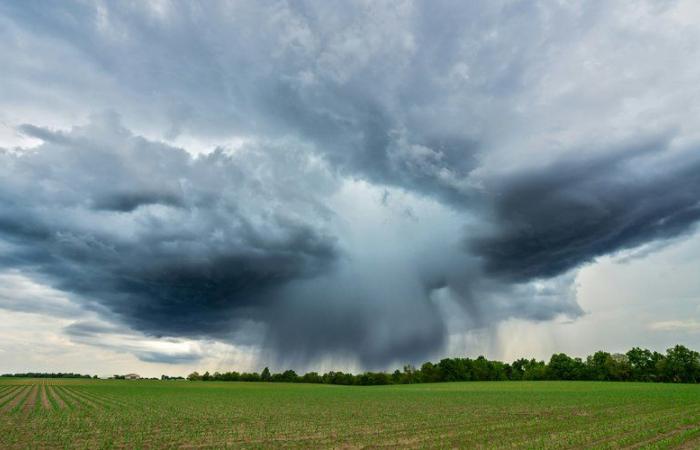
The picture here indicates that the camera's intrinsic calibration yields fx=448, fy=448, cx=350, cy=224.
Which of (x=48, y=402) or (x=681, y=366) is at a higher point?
(x=681, y=366)

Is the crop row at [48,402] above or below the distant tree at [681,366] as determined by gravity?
below

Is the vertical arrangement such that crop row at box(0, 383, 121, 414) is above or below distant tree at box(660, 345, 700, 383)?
below

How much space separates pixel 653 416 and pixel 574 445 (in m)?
21.0

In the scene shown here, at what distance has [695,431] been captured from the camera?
30.0 metres

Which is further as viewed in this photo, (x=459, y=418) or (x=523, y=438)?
(x=459, y=418)

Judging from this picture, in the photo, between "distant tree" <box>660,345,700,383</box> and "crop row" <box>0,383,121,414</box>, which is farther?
"distant tree" <box>660,345,700,383</box>

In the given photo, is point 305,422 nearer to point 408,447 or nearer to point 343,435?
point 343,435

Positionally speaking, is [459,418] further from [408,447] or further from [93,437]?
[93,437]

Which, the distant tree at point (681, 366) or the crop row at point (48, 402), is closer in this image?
the crop row at point (48, 402)

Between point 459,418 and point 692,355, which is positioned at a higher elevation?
point 692,355

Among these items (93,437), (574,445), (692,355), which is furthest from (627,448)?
(692,355)

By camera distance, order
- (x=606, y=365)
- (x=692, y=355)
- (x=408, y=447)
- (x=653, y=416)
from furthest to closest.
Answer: (x=606, y=365) < (x=692, y=355) < (x=653, y=416) < (x=408, y=447)

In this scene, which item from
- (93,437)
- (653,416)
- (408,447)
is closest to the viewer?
(408,447)

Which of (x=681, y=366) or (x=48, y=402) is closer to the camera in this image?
(x=48, y=402)
